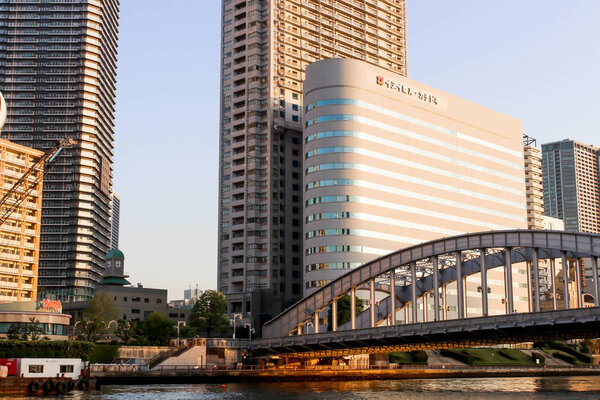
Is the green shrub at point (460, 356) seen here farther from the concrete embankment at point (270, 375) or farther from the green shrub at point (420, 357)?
the concrete embankment at point (270, 375)

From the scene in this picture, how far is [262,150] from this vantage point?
596ft

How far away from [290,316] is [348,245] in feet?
130

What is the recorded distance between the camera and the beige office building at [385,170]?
152m

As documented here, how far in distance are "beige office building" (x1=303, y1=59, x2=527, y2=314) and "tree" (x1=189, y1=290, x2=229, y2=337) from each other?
18547 millimetres

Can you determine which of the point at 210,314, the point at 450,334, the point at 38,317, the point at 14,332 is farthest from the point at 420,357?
the point at 14,332

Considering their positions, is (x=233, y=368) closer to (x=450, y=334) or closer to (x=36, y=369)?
(x=36, y=369)

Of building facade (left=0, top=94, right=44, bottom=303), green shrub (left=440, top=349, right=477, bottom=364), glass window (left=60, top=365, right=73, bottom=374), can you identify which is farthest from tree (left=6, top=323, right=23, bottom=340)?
green shrub (left=440, top=349, right=477, bottom=364)

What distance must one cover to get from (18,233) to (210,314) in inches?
1524

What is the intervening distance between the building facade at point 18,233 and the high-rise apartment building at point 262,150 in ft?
159

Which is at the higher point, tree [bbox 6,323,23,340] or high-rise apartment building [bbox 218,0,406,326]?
high-rise apartment building [bbox 218,0,406,326]

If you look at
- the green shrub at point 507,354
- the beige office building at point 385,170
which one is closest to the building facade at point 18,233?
the beige office building at point 385,170

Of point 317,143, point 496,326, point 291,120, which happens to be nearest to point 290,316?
point 496,326

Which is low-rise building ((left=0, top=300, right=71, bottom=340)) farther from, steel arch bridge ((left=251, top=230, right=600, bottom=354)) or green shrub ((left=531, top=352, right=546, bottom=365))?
green shrub ((left=531, top=352, right=546, bottom=365))

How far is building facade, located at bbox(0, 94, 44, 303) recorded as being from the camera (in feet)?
455
